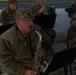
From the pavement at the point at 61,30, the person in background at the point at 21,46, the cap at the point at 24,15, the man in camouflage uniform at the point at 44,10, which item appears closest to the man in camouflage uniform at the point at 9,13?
the man in camouflage uniform at the point at 44,10

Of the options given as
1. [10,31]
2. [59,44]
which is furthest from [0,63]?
[59,44]

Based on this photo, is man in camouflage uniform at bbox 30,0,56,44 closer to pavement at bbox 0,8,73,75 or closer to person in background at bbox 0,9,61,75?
pavement at bbox 0,8,73,75

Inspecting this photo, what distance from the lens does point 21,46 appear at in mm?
4570

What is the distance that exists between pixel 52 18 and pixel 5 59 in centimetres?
209

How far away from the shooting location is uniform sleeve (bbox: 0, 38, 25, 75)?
4.41 metres

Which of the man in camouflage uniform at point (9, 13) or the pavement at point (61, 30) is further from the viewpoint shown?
the pavement at point (61, 30)

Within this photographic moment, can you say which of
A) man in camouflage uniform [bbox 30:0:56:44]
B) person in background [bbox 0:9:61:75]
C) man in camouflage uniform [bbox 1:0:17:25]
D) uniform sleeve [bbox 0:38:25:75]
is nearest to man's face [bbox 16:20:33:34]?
person in background [bbox 0:9:61:75]

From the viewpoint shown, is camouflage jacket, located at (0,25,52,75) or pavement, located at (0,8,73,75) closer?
camouflage jacket, located at (0,25,52,75)

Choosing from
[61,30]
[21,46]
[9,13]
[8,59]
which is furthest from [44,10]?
[8,59]

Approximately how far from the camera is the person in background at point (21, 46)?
4.42 m

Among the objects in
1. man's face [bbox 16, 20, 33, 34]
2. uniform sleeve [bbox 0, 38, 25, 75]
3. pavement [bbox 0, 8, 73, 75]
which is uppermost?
man's face [bbox 16, 20, 33, 34]

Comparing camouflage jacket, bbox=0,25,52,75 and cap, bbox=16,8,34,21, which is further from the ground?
cap, bbox=16,8,34,21

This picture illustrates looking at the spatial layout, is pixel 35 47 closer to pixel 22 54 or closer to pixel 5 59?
pixel 22 54

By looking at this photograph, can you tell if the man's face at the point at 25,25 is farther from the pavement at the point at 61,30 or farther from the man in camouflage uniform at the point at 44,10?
the pavement at the point at 61,30
